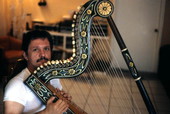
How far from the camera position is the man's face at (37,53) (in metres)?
1.17

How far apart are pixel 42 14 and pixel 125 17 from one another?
184cm

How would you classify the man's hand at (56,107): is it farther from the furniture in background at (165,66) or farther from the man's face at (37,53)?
the furniture in background at (165,66)

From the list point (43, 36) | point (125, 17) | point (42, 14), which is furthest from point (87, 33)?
point (42, 14)

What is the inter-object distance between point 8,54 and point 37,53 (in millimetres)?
2771

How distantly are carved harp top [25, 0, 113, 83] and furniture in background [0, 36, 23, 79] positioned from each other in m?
2.12

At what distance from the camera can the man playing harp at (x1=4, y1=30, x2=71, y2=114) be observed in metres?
1.06

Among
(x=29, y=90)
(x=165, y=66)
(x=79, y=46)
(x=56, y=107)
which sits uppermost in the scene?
(x=79, y=46)

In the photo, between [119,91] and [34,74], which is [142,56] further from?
[34,74]

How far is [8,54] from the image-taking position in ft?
12.4

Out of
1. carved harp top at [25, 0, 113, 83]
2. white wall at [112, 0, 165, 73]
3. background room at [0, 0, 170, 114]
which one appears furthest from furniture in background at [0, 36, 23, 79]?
carved harp top at [25, 0, 113, 83]

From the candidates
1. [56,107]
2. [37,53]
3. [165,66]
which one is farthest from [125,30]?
[56,107]

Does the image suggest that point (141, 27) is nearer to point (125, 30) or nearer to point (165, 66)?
point (125, 30)

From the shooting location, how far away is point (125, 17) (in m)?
4.17

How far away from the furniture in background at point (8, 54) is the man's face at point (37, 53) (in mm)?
2024
